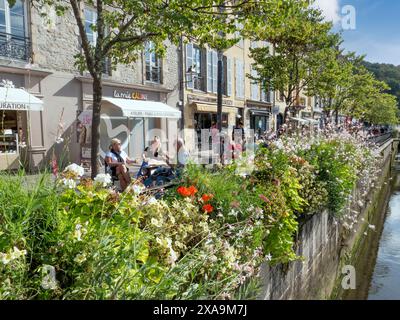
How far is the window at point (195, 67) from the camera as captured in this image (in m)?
20.1

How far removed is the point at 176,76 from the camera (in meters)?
19.4

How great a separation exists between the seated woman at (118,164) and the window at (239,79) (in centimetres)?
1881

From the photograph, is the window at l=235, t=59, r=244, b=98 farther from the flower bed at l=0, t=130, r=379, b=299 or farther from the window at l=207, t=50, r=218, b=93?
the flower bed at l=0, t=130, r=379, b=299

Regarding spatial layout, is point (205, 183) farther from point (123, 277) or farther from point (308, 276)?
point (308, 276)

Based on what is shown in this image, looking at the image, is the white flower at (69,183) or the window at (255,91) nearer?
the white flower at (69,183)

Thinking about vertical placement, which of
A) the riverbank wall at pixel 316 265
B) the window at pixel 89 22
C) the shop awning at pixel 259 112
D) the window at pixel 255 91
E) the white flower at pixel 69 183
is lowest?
the riverbank wall at pixel 316 265

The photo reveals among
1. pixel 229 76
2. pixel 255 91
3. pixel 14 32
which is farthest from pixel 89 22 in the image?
→ pixel 255 91

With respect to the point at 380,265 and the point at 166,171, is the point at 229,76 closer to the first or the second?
the point at 380,265

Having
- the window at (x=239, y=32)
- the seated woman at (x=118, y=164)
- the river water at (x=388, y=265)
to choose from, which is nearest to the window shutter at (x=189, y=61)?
the window at (x=239, y=32)

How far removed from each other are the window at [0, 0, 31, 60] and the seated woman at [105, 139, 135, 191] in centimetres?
663

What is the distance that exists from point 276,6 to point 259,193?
14.9 ft

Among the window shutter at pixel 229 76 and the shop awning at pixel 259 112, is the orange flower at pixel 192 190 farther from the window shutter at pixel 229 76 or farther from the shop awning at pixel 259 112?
the shop awning at pixel 259 112

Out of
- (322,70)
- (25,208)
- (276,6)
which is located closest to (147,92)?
(322,70)

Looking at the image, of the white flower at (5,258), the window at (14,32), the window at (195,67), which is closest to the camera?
the white flower at (5,258)
